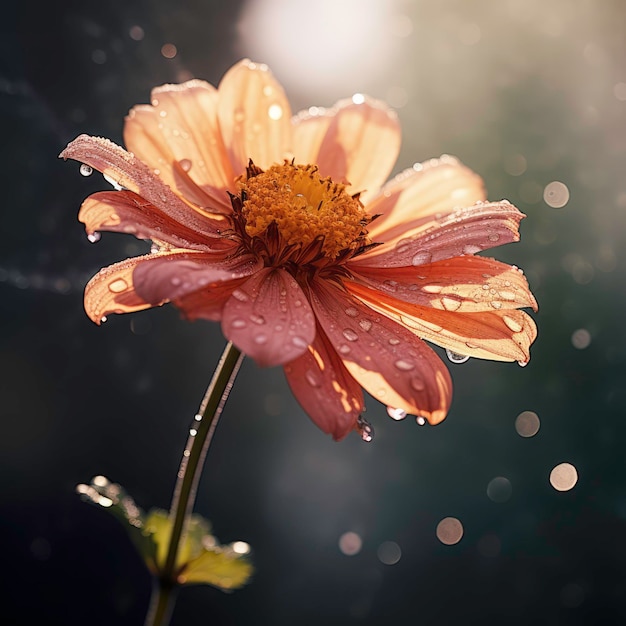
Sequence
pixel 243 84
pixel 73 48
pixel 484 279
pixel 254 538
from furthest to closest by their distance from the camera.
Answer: pixel 254 538 < pixel 73 48 < pixel 243 84 < pixel 484 279

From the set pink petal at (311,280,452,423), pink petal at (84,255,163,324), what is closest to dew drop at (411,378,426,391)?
pink petal at (311,280,452,423)

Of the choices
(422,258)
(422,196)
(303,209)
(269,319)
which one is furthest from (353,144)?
(269,319)

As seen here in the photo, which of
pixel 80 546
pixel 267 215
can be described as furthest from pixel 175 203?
pixel 80 546

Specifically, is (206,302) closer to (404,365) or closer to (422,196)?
(404,365)

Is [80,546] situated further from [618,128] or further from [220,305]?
[618,128]

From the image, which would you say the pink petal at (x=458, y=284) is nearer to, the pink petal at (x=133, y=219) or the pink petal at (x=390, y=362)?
the pink petal at (x=390, y=362)

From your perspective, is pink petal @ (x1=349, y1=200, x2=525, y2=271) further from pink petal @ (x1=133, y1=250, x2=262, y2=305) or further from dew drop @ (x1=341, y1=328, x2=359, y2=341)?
pink petal @ (x1=133, y1=250, x2=262, y2=305)

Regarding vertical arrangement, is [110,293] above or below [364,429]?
above
